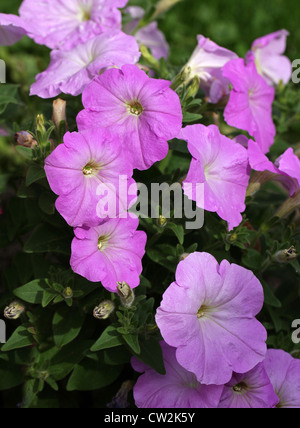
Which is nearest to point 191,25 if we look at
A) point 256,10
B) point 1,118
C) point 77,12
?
point 256,10

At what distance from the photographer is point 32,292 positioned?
1.63 meters

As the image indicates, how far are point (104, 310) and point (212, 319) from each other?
32 cm

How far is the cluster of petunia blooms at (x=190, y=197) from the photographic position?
1442 mm

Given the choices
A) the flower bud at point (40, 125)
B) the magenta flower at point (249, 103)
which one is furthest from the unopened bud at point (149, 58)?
the flower bud at point (40, 125)

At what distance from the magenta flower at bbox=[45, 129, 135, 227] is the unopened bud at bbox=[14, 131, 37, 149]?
0.24 metres

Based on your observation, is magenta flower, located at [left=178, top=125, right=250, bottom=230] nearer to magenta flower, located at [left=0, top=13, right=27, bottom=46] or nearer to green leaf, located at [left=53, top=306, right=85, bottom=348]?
green leaf, located at [left=53, top=306, right=85, bottom=348]

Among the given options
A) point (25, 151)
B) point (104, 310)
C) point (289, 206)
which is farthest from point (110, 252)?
point (289, 206)

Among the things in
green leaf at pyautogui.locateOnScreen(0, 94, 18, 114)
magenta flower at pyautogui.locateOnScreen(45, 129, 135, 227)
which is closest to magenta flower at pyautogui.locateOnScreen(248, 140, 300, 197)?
magenta flower at pyautogui.locateOnScreen(45, 129, 135, 227)

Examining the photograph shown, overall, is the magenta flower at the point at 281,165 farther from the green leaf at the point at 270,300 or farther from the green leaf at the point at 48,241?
the green leaf at the point at 48,241

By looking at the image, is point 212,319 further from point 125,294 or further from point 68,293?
point 68,293

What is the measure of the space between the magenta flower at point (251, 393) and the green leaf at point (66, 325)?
50cm
